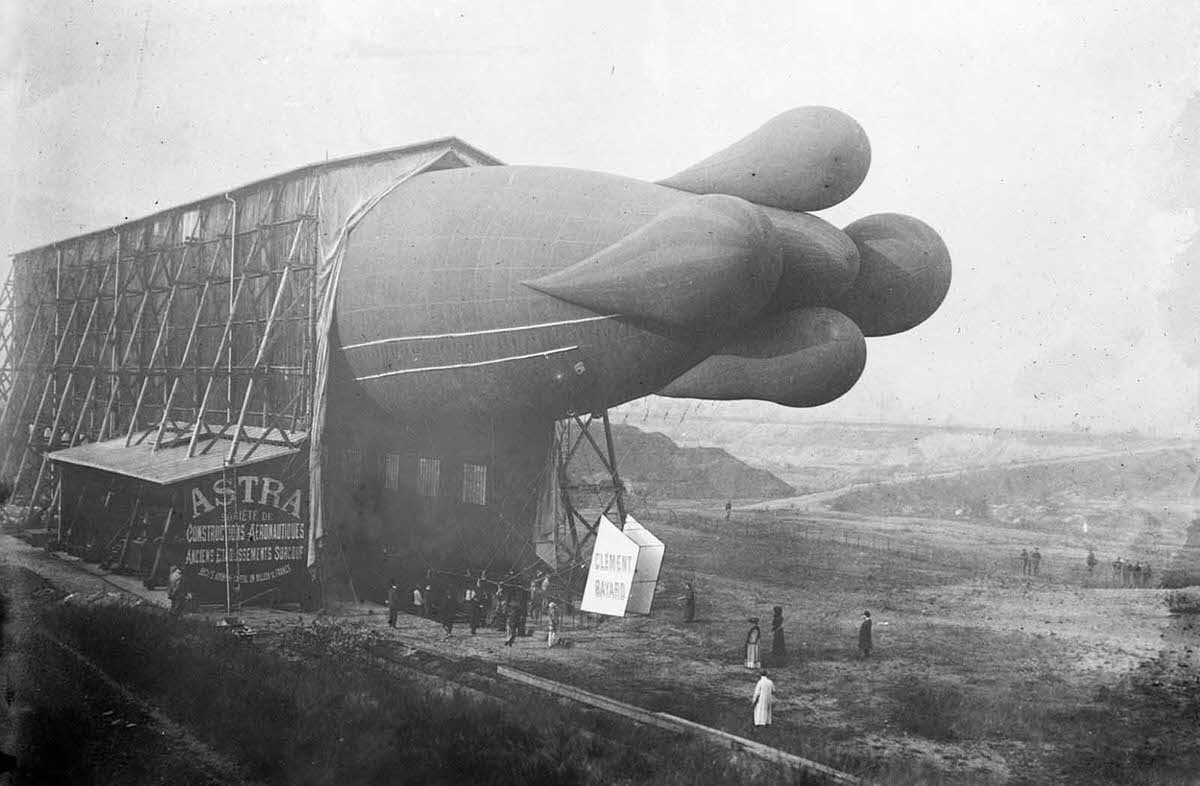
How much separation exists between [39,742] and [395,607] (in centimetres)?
672

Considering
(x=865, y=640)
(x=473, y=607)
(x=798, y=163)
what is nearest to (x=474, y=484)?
(x=473, y=607)

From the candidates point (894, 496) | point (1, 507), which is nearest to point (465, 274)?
point (1, 507)

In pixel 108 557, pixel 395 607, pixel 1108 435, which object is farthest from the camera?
pixel 1108 435

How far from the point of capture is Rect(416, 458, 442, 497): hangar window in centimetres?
1788

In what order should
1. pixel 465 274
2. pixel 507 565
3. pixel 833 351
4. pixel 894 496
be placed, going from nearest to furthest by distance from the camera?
pixel 833 351
pixel 465 274
pixel 507 565
pixel 894 496

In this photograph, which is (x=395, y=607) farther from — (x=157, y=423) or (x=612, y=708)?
(x=157, y=423)

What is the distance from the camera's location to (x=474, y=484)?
17.7 metres

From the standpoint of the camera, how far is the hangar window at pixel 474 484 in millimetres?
17531

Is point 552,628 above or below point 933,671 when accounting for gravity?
above

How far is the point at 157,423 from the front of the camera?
22922 millimetres

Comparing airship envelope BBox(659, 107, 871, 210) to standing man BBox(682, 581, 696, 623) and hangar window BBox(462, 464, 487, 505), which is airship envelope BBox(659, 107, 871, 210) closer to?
standing man BBox(682, 581, 696, 623)

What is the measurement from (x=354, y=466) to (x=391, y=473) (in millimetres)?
1018

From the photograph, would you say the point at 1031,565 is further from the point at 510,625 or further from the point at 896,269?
the point at 510,625

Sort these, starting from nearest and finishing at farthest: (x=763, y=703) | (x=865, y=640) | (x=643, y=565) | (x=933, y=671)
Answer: (x=763, y=703), (x=933, y=671), (x=865, y=640), (x=643, y=565)
